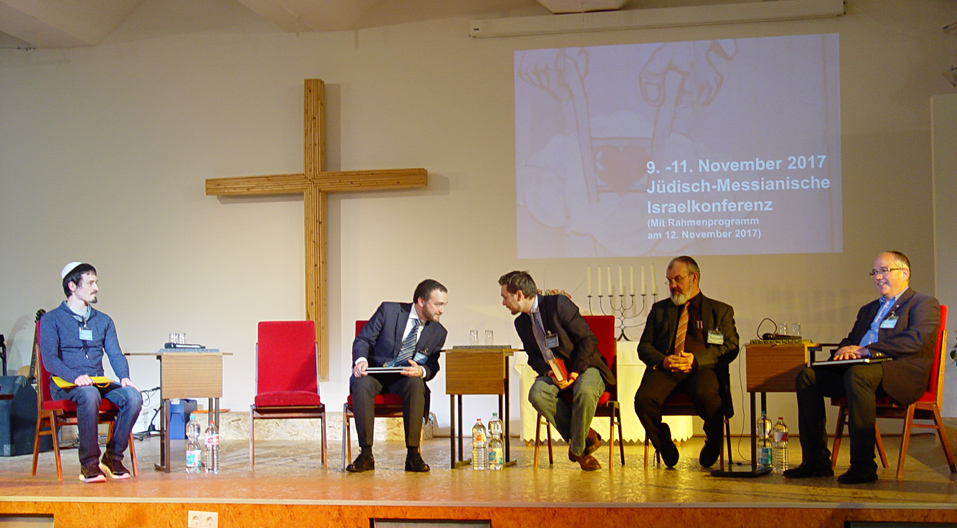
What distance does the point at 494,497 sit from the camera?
351 centimetres

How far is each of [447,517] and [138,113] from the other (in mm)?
5229

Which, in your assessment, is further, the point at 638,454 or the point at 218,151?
the point at 218,151

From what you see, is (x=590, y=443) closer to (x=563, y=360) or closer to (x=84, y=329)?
(x=563, y=360)

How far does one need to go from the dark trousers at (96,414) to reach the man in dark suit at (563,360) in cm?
212

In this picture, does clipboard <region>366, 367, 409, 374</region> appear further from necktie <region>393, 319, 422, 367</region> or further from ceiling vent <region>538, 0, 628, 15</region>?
ceiling vent <region>538, 0, 628, 15</region>

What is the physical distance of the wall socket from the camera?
3.56m

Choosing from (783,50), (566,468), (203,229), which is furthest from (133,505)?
(783,50)

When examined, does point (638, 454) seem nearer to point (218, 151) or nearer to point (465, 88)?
point (465, 88)

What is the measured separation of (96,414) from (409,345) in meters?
1.70

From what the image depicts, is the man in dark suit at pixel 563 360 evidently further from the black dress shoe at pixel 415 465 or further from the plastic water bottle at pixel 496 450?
the black dress shoe at pixel 415 465

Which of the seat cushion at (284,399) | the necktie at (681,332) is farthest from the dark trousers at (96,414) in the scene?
the necktie at (681,332)

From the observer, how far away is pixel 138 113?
7.12 m

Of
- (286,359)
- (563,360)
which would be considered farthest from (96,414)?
(563,360)

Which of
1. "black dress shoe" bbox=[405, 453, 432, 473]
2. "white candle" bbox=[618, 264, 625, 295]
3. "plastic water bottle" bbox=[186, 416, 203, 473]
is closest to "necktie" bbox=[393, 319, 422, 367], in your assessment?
"black dress shoe" bbox=[405, 453, 432, 473]
